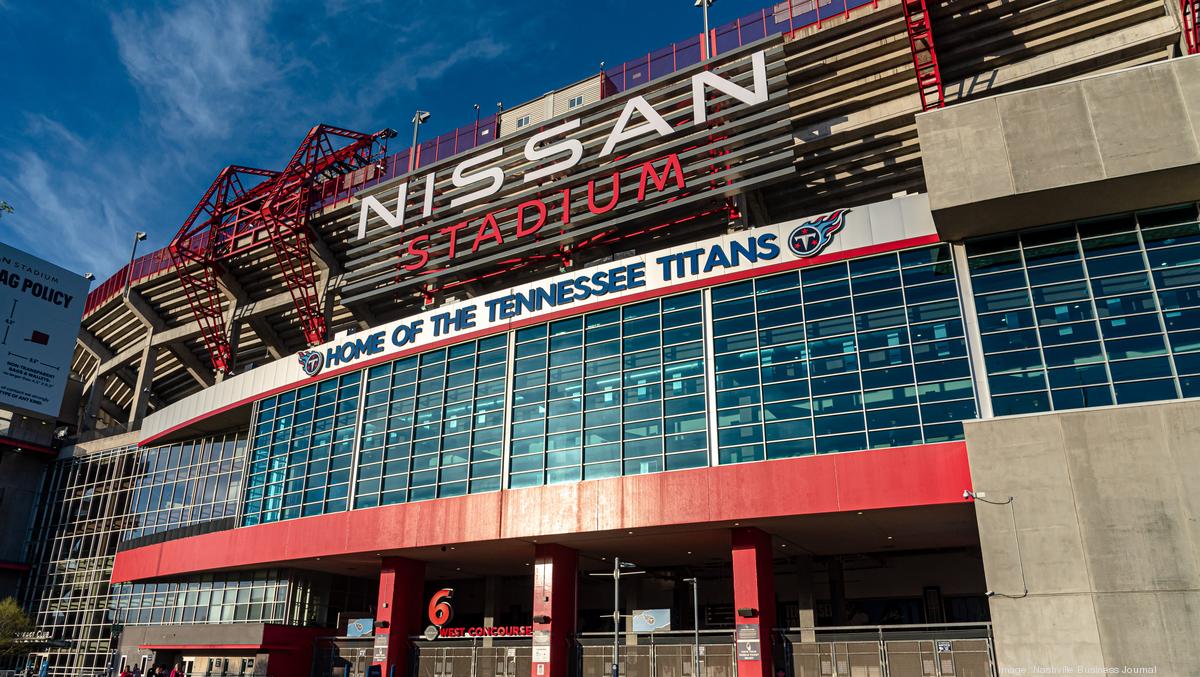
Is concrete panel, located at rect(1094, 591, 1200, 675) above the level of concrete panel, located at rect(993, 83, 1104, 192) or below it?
below

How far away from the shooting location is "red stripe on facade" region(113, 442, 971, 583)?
31984mm

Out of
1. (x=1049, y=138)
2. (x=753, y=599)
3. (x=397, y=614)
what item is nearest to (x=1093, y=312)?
(x=1049, y=138)

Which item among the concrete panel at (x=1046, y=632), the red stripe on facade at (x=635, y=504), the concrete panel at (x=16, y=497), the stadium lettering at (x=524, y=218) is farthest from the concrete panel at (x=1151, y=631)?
the concrete panel at (x=16, y=497)

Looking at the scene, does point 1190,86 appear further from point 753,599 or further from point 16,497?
point 16,497

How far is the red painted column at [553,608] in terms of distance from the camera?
38938mm

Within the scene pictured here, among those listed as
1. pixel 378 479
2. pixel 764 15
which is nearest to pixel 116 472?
pixel 378 479

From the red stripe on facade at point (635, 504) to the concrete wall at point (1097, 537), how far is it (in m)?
2.18

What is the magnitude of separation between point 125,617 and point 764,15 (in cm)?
5712

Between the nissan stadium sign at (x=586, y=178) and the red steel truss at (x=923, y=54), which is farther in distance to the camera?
the nissan stadium sign at (x=586, y=178)

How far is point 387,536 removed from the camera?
43344mm

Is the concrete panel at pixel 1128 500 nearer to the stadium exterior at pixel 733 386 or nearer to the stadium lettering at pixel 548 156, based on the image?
the stadium exterior at pixel 733 386

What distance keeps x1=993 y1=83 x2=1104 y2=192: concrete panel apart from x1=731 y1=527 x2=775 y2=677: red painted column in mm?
17664

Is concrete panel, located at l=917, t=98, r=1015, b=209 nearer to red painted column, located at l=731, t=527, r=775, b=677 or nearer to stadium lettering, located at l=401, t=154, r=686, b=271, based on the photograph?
stadium lettering, located at l=401, t=154, r=686, b=271

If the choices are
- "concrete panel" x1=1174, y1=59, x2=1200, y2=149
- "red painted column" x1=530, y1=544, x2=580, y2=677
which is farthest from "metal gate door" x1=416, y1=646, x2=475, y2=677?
"concrete panel" x1=1174, y1=59, x2=1200, y2=149
